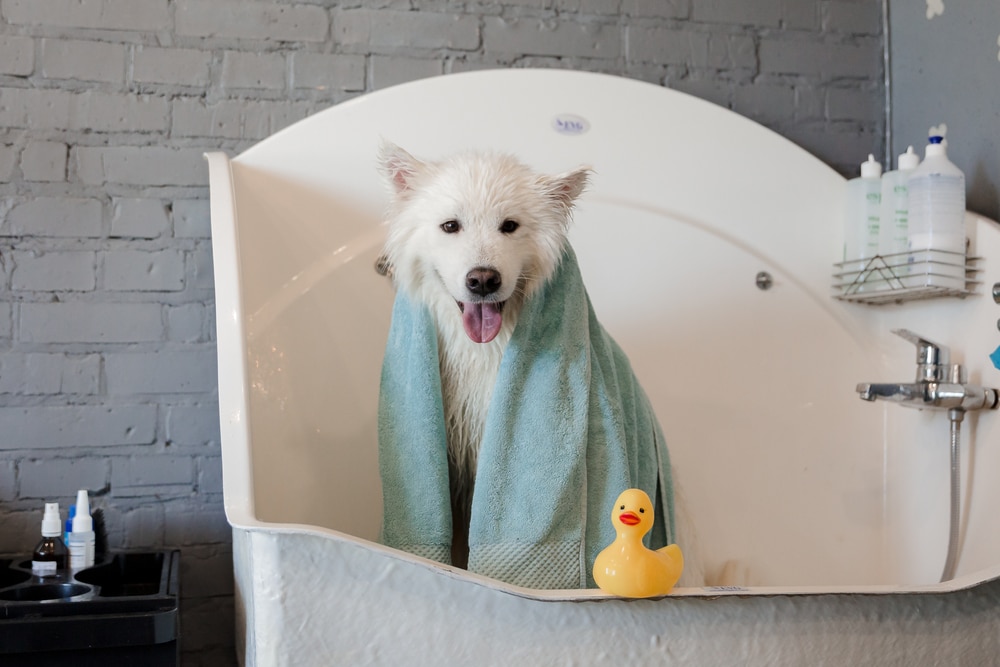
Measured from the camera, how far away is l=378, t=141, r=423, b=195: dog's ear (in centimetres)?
153

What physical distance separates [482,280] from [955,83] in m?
1.30

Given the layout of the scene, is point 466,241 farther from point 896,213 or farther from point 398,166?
point 896,213

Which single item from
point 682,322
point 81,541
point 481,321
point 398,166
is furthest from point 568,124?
point 81,541

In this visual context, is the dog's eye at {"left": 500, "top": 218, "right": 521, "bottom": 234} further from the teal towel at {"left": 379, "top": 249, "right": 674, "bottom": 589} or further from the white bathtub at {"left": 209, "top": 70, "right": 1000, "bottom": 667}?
the white bathtub at {"left": 209, "top": 70, "right": 1000, "bottom": 667}

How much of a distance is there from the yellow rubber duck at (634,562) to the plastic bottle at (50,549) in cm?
98

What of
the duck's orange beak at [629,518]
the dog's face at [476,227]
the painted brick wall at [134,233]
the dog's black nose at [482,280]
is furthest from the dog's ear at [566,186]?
the painted brick wall at [134,233]

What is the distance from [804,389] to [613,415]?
79 cm

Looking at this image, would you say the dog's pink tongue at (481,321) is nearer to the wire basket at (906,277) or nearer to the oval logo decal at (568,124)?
the oval logo decal at (568,124)

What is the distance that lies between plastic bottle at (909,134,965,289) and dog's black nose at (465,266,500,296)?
94 centimetres

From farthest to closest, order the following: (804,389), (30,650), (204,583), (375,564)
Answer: (804,389)
(204,583)
(30,650)
(375,564)

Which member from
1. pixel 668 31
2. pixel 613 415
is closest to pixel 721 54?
pixel 668 31

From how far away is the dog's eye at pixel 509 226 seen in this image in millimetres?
1502

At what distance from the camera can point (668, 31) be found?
2195mm

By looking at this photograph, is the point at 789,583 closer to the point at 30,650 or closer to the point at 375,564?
the point at 375,564
